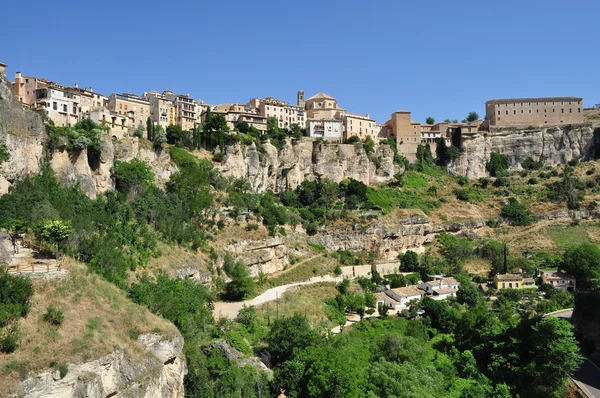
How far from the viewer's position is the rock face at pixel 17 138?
104 feet

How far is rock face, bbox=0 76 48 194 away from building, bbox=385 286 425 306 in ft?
91.4

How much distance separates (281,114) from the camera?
7275 cm

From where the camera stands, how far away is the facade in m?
70.0

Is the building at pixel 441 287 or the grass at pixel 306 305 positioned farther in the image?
the building at pixel 441 287

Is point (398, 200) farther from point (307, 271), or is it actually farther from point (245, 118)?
point (245, 118)

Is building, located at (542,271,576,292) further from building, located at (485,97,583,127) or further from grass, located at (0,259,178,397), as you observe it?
building, located at (485,97,583,127)

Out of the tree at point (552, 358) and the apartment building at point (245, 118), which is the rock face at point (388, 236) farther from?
the tree at point (552, 358)

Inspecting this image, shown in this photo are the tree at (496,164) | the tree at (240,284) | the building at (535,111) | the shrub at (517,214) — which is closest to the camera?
the tree at (240,284)

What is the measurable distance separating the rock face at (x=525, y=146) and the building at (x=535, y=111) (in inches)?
86.5

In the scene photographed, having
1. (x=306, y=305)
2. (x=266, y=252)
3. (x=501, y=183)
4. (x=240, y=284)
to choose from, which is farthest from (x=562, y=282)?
(x=240, y=284)

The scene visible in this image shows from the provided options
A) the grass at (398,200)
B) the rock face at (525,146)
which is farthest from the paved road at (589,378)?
the rock face at (525,146)

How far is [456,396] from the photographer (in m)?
28.5

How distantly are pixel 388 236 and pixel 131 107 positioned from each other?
29701 millimetres

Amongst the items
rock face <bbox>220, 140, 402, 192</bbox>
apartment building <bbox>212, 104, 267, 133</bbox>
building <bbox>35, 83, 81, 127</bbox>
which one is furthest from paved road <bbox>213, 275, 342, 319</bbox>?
apartment building <bbox>212, 104, 267, 133</bbox>
